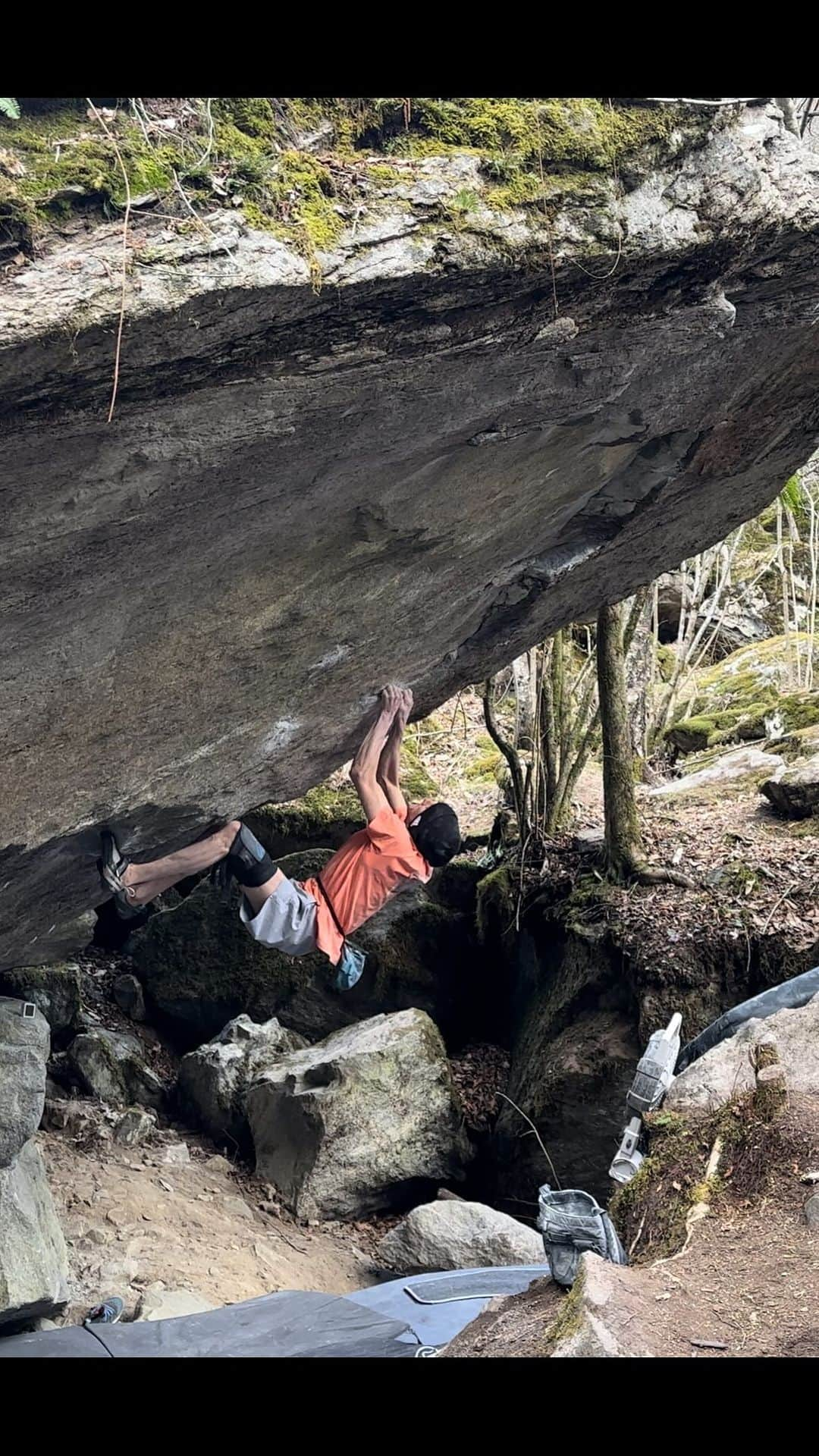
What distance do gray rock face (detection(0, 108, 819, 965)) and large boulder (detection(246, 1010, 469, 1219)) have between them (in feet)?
9.22

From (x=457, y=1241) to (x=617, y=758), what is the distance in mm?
4266

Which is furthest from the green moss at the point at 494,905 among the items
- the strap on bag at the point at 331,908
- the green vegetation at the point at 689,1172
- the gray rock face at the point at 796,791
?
the green vegetation at the point at 689,1172

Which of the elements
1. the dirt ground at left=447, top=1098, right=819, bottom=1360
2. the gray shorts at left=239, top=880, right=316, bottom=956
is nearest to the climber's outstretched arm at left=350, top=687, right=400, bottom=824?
the gray shorts at left=239, top=880, right=316, bottom=956

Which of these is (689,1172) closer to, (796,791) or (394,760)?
(394,760)

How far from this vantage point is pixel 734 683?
15750mm

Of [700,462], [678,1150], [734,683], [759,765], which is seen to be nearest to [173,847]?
[678,1150]

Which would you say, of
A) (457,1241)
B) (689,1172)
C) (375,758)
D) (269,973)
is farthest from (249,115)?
(269,973)

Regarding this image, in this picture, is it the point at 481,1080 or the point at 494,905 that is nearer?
the point at 481,1080

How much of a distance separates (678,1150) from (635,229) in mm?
4349

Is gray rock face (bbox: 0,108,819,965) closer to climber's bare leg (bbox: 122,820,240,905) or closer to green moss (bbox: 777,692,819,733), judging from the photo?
climber's bare leg (bbox: 122,820,240,905)

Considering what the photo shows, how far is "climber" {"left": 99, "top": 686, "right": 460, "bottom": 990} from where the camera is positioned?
23.2ft

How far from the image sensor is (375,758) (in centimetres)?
727

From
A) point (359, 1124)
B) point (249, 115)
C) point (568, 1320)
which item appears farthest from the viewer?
point (359, 1124)

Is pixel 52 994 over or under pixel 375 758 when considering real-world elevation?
under
